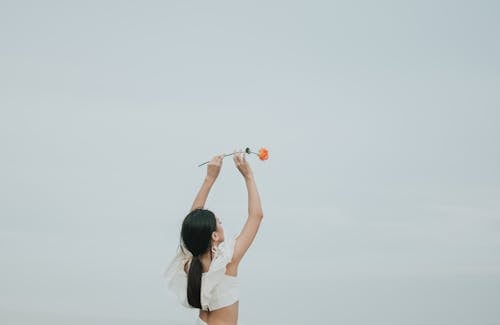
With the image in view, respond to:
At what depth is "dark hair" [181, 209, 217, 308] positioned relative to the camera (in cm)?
581

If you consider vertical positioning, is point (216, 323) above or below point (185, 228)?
below

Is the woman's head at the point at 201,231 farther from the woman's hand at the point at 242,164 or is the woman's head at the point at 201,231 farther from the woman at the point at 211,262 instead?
the woman's hand at the point at 242,164

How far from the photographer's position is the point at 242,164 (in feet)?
20.4

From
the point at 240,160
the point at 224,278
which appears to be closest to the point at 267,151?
the point at 240,160

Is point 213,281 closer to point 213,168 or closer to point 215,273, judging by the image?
point 215,273

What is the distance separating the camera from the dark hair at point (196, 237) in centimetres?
581

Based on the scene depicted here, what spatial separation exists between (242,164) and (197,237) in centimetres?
76

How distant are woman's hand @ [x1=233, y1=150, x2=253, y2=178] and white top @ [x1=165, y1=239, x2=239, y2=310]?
594mm

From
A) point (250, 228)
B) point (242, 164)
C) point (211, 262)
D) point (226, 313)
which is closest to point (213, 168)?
point (242, 164)

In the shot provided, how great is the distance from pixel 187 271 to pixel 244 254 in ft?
1.64

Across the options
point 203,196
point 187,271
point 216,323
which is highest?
point 203,196

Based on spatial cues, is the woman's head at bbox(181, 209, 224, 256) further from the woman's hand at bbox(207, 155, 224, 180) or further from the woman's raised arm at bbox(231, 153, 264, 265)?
the woman's hand at bbox(207, 155, 224, 180)

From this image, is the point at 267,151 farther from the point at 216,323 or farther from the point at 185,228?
the point at 216,323

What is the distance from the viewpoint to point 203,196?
6367 mm
